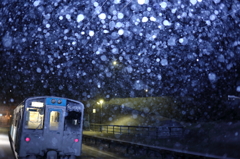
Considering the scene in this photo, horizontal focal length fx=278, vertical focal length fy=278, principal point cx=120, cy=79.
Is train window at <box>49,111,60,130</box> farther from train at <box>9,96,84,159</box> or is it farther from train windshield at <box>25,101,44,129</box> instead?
train windshield at <box>25,101,44,129</box>

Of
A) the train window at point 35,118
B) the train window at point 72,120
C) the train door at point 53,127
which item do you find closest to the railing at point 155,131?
the train window at point 72,120

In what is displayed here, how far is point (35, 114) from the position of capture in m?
10.0

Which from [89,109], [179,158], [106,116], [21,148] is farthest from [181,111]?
[21,148]

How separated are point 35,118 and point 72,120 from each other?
1.33 meters

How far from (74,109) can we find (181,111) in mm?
35057

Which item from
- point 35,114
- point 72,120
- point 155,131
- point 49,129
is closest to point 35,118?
point 35,114

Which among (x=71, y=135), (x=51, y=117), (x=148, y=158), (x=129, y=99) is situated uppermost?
(x=129, y=99)

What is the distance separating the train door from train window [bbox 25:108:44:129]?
20cm

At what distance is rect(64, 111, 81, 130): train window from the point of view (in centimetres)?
A: 1021

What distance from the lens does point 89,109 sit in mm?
56625

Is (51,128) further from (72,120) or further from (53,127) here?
(72,120)

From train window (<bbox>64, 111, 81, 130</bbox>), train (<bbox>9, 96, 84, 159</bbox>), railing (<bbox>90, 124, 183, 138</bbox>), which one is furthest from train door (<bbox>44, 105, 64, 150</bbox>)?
railing (<bbox>90, 124, 183, 138</bbox>)

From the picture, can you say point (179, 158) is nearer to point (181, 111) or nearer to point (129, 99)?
point (181, 111)

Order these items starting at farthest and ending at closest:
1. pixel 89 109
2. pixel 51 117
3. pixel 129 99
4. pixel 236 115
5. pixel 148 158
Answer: pixel 89 109 < pixel 129 99 < pixel 236 115 < pixel 148 158 < pixel 51 117
